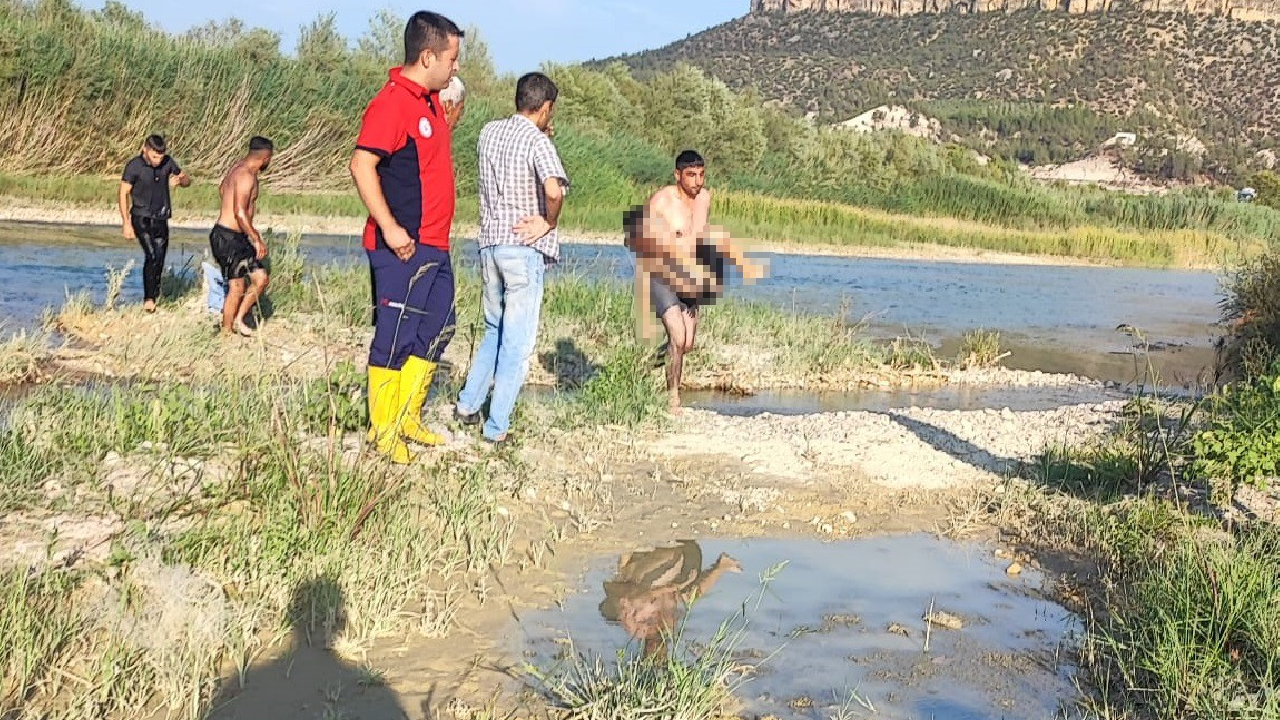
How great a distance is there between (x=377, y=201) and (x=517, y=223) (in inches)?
39.5

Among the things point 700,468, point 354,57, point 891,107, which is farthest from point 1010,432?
point 891,107

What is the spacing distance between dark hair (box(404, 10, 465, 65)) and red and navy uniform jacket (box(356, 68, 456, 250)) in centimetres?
13

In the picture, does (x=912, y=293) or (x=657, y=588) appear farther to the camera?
(x=912, y=293)

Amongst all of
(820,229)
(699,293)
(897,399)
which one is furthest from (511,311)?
(820,229)

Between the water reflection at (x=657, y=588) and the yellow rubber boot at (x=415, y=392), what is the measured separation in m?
1.48

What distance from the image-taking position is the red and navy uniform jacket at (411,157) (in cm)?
591

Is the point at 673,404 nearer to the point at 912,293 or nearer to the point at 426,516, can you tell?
the point at 426,516

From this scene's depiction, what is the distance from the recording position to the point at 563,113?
1668 inches

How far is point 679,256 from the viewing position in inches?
358

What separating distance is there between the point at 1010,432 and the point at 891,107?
3650 inches

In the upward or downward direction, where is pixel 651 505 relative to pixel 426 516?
downward

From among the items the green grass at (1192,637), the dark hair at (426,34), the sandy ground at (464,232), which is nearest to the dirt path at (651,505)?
the green grass at (1192,637)

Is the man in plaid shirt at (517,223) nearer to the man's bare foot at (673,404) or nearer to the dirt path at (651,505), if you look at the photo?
the dirt path at (651,505)

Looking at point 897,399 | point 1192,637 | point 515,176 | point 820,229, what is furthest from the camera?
point 820,229
